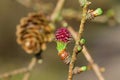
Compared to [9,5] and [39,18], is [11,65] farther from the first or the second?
[39,18]

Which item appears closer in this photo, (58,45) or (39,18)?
(58,45)

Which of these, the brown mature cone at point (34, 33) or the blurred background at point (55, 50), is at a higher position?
the blurred background at point (55, 50)

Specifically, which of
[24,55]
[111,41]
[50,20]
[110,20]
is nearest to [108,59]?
[111,41]

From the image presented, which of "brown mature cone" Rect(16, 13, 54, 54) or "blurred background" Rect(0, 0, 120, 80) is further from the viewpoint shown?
"blurred background" Rect(0, 0, 120, 80)

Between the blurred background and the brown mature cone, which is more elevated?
the blurred background

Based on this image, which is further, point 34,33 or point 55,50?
point 55,50
